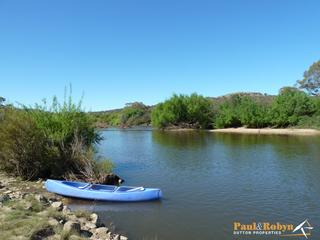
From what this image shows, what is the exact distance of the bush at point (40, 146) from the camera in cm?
1775

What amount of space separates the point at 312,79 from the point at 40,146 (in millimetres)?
89158

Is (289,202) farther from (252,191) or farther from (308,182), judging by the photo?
(308,182)

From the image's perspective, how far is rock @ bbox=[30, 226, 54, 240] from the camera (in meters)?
7.56

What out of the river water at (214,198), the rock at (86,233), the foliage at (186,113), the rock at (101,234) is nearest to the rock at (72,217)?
the rock at (101,234)

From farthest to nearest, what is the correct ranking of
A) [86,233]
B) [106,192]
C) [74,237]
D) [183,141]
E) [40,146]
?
1. [183,141]
2. [40,146]
3. [106,192]
4. [86,233]
5. [74,237]

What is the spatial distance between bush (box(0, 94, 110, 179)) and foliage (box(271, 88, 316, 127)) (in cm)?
5524

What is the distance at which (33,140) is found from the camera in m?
18.0

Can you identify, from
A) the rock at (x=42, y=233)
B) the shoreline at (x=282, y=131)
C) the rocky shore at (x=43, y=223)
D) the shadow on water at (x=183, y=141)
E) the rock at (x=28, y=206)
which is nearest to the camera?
the rock at (x=42, y=233)

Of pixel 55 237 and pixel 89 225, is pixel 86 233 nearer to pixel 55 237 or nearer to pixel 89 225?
pixel 89 225

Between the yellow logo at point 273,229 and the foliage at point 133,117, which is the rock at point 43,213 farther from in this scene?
the foliage at point 133,117

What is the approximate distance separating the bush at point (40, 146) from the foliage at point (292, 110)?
55235 mm

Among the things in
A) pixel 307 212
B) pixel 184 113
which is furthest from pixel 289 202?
pixel 184 113

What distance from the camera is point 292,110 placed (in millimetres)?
66188

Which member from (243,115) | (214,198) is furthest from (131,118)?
(214,198)
